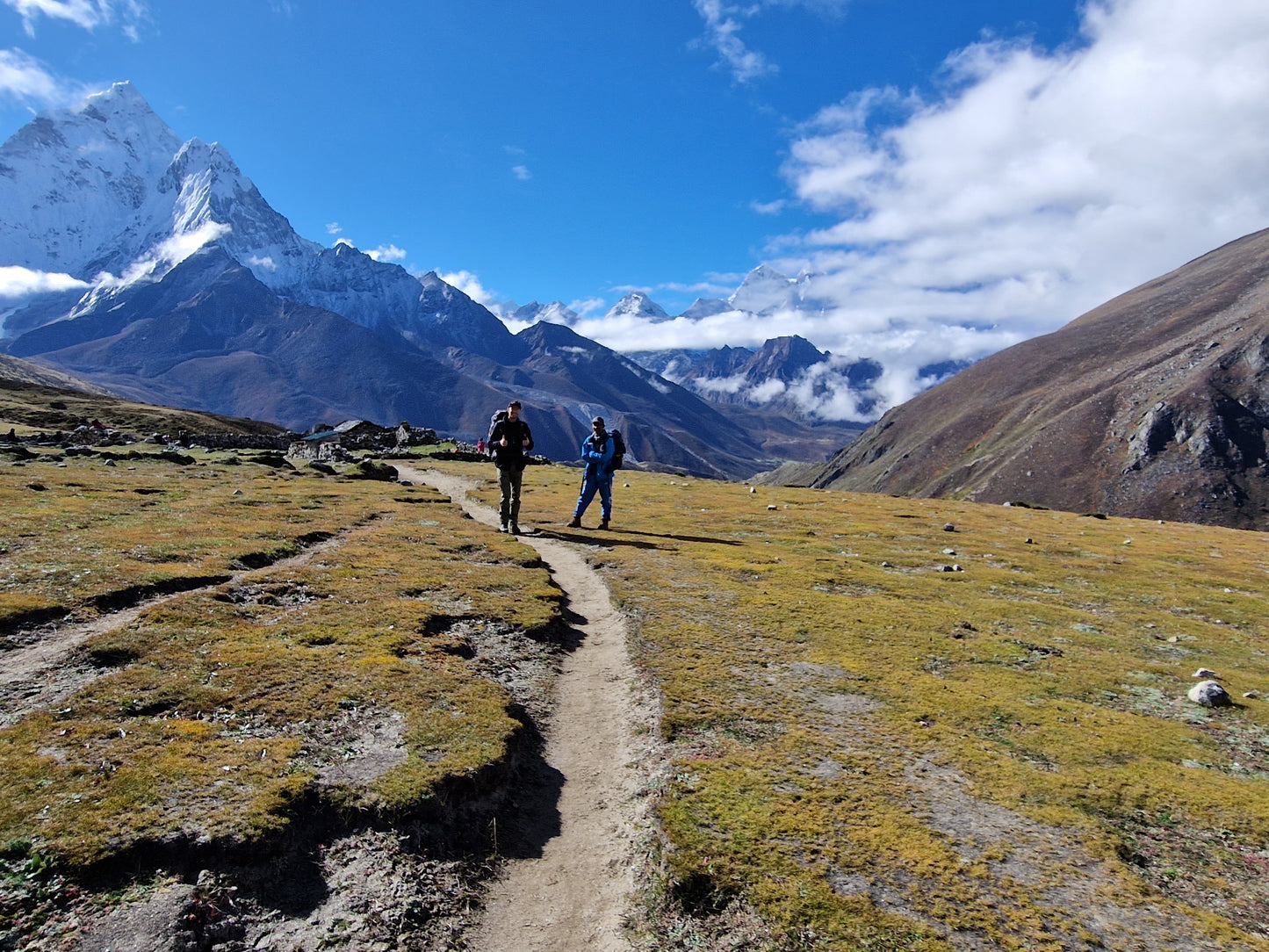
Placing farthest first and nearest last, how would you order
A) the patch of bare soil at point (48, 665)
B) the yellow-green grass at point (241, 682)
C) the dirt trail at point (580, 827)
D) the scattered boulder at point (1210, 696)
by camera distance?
the scattered boulder at point (1210, 696), the patch of bare soil at point (48, 665), the yellow-green grass at point (241, 682), the dirt trail at point (580, 827)

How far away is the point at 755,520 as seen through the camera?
3600cm

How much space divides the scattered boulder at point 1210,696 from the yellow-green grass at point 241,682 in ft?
42.5

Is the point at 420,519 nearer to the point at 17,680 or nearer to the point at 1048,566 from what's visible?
the point at 17,680

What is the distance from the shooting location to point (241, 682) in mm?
10555

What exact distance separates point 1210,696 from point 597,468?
21.8 metres

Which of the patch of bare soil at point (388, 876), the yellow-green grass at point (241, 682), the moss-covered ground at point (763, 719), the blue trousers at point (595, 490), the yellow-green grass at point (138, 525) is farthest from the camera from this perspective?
the blue trousers at point (595, 490)

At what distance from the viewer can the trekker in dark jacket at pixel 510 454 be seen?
86.8 feet

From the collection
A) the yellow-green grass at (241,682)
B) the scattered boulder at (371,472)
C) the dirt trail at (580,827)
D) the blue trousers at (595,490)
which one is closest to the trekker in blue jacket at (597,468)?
the blue trousers at (595,490)

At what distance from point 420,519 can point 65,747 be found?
825 inches

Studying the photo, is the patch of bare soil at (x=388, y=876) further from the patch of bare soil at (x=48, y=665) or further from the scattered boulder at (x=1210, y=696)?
the scattered boulder at (x=1210, y=696)

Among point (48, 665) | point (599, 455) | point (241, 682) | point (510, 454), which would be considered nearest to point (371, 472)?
point (510, 454)

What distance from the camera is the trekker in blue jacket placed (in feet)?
94.0

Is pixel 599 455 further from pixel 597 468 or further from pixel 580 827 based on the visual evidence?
pixel 580 827

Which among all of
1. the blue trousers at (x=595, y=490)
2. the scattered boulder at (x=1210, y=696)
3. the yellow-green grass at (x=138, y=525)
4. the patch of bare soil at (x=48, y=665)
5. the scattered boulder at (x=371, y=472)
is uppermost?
the blue trousers at (x=595, y=490)
